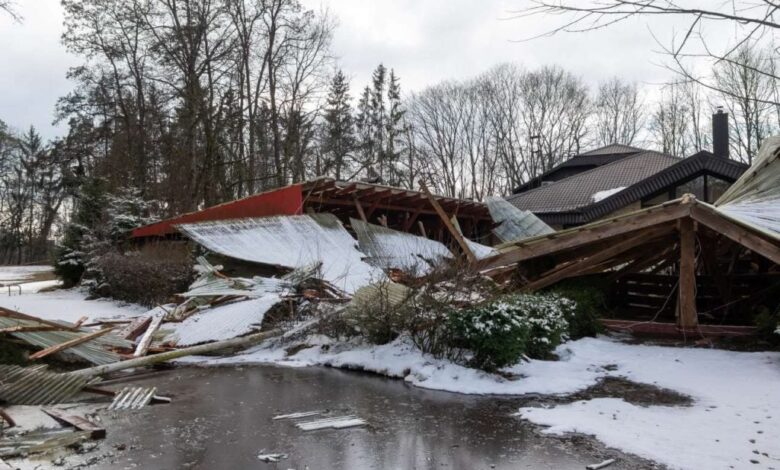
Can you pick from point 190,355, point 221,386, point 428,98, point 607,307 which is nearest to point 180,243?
point 190,355

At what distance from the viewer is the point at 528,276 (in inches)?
465

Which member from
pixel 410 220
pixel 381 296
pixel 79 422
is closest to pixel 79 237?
pixel 410 220

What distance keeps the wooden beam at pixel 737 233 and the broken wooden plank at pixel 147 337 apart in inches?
365

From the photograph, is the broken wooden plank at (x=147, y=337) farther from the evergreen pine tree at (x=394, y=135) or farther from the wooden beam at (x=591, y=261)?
the evergreen pine tree at (x=394, y=135)

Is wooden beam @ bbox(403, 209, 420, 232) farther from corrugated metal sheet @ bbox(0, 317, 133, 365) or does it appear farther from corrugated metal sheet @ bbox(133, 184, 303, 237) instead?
corrugated metal sheet @ bbox(0, 317, 133, 365)

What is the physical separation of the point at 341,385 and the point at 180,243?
11404 mm

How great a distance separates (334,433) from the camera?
566 centimetres

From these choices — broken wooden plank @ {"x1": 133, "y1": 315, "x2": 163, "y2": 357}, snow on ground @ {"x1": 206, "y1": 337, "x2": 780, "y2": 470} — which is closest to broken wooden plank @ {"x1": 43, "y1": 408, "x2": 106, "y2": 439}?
broken wooden plank @ {"x1": 133, "y1": 315, "x2": 163, "y2": 357}

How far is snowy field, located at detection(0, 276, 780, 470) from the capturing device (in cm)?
499

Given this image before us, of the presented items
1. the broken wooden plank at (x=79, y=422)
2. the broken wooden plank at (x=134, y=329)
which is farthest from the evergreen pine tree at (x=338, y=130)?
the broken wooden plank at (x=79, y=422)

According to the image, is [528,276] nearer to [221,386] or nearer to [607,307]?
[607,307]

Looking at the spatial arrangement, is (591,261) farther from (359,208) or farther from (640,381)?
(359,208)

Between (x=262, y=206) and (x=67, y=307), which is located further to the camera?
(x=262, y=206)

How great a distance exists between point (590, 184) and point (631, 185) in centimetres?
430
